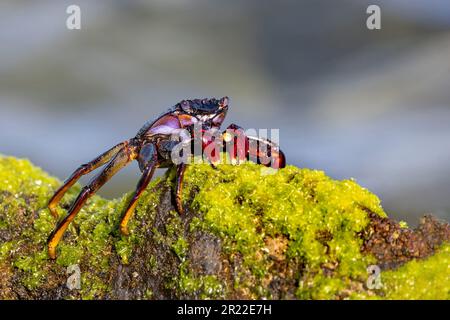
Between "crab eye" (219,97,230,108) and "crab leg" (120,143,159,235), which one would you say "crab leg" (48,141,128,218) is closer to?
"crab leg" (120,143,159,235)

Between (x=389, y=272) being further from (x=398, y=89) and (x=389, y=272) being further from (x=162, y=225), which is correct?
(x=398, y=89)

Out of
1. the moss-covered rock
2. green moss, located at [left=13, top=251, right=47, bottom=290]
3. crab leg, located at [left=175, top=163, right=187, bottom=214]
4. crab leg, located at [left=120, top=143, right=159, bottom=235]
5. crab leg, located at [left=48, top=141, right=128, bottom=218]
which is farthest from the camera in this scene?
crab leg, located at [left=48, top=141, right=128, bottom=218]

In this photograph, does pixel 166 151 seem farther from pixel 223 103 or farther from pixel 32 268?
pixel 32 268

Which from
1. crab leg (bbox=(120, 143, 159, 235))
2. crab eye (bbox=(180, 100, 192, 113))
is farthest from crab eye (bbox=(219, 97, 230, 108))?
crab leg (bbox=(120, 143, 159, 235))

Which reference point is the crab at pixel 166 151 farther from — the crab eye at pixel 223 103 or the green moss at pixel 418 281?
the green moss at pixel 418 281

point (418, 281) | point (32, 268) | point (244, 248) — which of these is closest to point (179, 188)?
point (244, 248)

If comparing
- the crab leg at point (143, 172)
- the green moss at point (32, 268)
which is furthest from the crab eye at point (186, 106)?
the green moss at point (32, 268)
